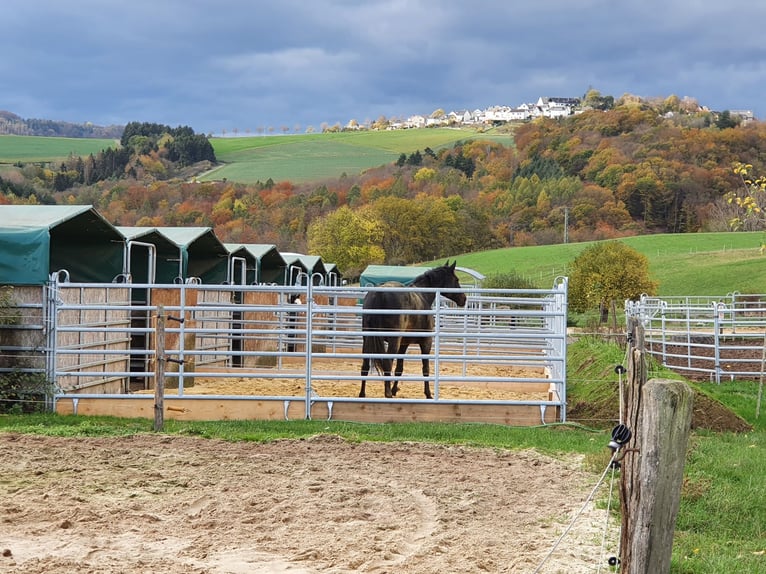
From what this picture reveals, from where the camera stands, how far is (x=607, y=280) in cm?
4434

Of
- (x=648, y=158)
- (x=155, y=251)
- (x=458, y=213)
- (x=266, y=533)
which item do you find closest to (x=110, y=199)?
(x=458, y=213)

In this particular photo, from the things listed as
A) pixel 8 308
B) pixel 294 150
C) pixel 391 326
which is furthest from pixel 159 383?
pixel 294 150

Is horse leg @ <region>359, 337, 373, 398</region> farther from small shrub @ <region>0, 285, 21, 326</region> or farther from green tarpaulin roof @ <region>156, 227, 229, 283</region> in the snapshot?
green tarpaulin roof @ <region>156, 227, 229, 283</region>

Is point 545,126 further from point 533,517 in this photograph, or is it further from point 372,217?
point 533,517

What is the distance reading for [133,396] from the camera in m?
10.9

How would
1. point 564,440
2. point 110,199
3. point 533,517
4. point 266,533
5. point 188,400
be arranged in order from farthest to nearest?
point 110,199 → point 188,400 → point 564,440 → point 533,517 → point 266,533

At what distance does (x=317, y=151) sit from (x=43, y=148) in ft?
119

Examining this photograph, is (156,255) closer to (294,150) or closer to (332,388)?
(332,388)

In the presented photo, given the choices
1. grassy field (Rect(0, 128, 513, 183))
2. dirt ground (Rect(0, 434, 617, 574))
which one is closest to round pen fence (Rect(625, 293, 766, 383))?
dirt ground (Rect(0, 434, 617, 574))

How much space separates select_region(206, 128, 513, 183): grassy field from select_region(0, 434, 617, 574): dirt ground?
8842 cm

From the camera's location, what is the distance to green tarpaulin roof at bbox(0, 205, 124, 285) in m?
11.1

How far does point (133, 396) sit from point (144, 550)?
611 cm

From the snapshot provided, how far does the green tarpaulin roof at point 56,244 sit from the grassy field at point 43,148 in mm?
80079

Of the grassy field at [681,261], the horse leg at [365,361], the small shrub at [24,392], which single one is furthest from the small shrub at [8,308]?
the grassy field at [681,261]
